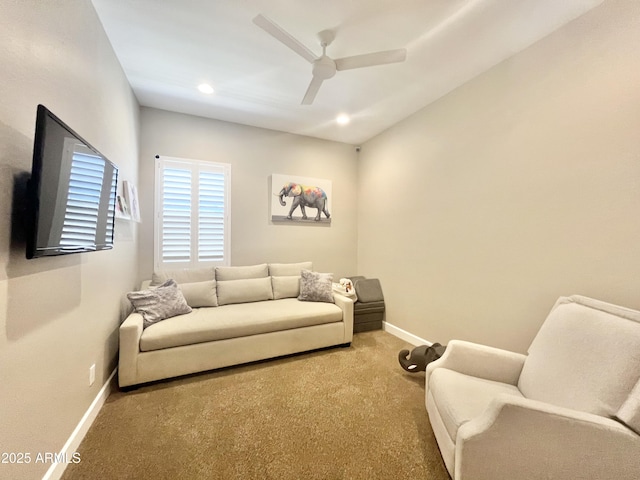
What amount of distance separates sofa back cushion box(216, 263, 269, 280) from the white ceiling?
6.86ft

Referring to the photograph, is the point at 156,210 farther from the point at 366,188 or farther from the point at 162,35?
the point at 366,188

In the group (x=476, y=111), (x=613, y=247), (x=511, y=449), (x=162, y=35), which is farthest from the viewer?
(x=476, y=111)

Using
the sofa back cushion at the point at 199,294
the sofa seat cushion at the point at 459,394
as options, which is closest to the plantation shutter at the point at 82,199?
the sofa back cushion at the point at 199,294

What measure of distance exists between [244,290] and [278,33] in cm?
263

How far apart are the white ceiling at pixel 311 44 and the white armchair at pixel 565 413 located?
6.78 feet

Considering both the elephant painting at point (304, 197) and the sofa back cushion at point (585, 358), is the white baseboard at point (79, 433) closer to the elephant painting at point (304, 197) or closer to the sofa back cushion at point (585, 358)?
the sofa back cushion at point (585, 358)

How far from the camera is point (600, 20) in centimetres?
162

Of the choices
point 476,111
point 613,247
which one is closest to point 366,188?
point 476,111

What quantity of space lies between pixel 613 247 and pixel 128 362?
3680mm

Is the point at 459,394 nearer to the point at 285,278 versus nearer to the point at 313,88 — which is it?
the point at 285,278

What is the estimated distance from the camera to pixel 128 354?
2.07 m

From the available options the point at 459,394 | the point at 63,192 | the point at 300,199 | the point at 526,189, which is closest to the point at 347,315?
the point at 459,394

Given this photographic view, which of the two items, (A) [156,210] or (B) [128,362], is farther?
(A) [156,210]

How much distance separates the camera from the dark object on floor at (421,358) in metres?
2.29
